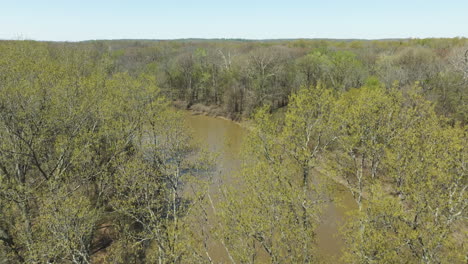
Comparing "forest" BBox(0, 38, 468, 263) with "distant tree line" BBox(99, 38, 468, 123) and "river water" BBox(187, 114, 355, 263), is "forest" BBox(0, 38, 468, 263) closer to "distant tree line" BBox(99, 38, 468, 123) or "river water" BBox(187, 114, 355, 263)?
"river water" BBox(187, 114, 355, 263)

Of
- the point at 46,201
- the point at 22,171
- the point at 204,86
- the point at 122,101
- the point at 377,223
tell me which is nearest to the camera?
the point at 377,223

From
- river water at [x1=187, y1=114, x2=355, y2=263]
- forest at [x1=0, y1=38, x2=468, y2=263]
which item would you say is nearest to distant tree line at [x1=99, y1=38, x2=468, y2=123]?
river water at [x1=187, y1=114, x2=355, y2=263]

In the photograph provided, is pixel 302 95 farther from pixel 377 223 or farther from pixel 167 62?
pixel 167 62

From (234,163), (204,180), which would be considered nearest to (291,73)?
(234,163)

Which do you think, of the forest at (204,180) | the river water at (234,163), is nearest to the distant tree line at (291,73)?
the river water at (234,163)

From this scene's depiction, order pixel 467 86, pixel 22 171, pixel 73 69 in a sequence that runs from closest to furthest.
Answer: pixel 22 171 → pixel 73 69 → pixel 467 86

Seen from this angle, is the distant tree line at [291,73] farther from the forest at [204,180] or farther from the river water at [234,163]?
the forest at [204,180]

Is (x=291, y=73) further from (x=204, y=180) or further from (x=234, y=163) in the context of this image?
(x=204, y=180)

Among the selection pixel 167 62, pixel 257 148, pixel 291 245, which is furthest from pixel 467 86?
pixel 167 62
